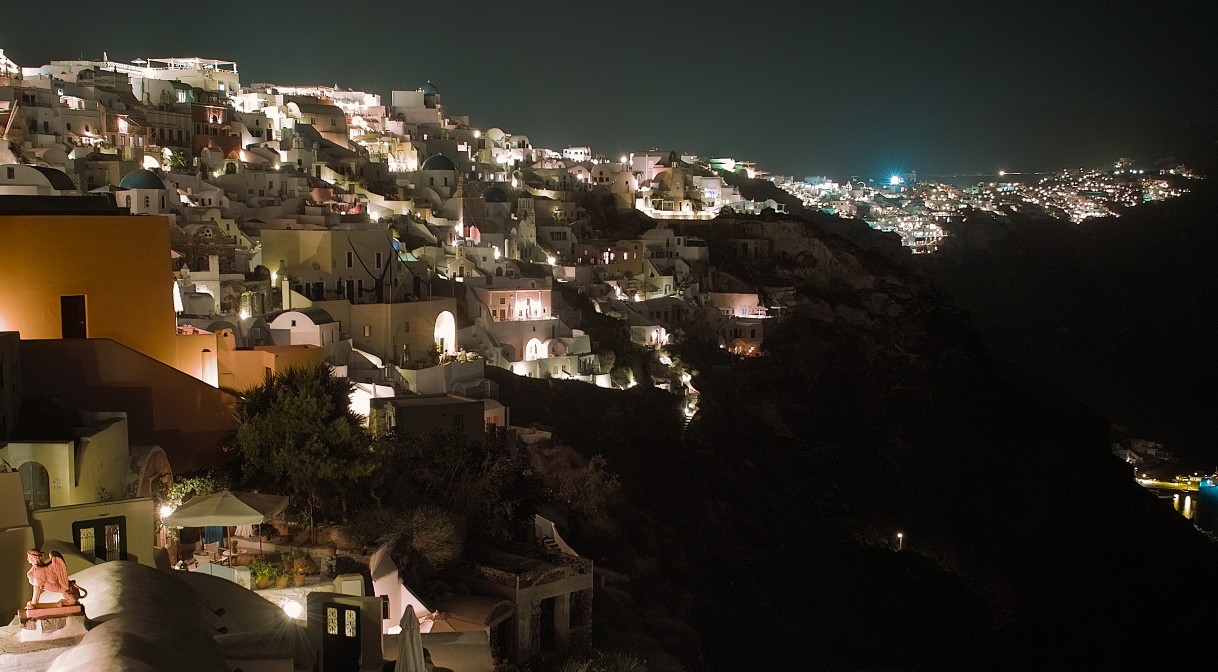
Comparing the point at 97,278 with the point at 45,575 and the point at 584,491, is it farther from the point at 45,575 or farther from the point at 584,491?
the point at 584,491

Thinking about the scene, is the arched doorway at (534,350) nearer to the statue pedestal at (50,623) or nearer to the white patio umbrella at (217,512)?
the white patio umbrella at (217,512)

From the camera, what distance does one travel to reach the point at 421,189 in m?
46.5

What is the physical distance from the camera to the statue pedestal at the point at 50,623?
330 inches

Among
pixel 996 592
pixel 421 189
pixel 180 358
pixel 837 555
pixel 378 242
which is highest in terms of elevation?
pixel 421 189

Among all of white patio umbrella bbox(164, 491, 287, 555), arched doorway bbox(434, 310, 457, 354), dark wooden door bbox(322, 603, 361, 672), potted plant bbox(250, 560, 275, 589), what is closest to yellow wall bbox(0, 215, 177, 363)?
white patio umbrella bbox(164, 491, 287, 555)

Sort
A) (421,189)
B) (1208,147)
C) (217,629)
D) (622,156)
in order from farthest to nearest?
(1208,147), (622,156), (421,189), (217,629)

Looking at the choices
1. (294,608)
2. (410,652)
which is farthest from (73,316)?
(410,652)

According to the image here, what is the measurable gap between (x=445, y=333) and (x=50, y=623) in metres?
22.9

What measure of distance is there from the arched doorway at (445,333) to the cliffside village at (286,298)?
0.34 ft

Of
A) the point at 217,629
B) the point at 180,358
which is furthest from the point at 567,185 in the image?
the point at 217,629

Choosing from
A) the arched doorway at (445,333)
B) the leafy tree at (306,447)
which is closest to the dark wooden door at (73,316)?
the leafy tree at (306,447)

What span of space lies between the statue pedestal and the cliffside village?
0.09 ft

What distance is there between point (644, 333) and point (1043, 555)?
19406mm

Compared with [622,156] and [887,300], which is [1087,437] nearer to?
[887,300]
